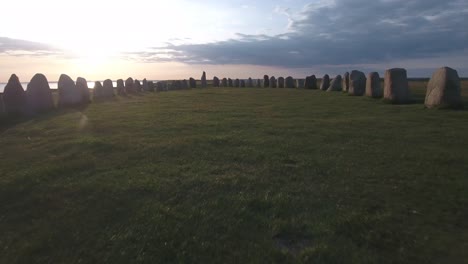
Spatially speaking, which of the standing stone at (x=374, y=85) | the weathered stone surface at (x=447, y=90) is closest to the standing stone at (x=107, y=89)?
the standing stone at (x=374, y=85)

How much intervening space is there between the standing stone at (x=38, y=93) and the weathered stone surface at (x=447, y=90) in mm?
23527

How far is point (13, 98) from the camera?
2164 centimetres

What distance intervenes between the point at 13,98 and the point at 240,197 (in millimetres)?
20302

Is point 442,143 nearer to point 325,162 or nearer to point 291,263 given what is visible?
point 325,162

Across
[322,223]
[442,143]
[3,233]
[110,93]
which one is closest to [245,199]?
[322,223]

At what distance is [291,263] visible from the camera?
191 inches

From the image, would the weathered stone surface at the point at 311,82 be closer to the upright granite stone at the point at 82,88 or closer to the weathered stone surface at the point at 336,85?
the weathered stone surface at the point at 336,85

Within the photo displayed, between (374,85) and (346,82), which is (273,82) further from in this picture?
(374,85)

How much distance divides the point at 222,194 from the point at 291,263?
262 centimetres

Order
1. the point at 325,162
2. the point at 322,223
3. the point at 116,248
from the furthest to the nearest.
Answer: the point at 325,162 → the point at 322,223 → the point at 116,248

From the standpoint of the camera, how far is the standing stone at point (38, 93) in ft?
76.1

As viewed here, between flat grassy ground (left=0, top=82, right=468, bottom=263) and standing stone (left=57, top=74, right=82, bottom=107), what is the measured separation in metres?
14.2

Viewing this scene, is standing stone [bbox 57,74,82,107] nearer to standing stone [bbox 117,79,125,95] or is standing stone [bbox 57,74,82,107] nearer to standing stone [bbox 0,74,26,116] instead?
standing stone [bbox 0,74,26,116]

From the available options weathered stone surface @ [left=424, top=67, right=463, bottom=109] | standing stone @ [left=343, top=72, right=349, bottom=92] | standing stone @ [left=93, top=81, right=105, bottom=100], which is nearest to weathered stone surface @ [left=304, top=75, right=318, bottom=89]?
standing stone @ [left=343, top=72, right=349, bottom=92]
